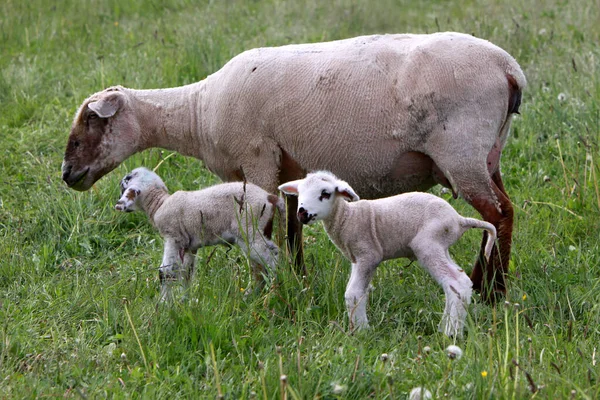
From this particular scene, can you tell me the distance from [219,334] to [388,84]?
183cm

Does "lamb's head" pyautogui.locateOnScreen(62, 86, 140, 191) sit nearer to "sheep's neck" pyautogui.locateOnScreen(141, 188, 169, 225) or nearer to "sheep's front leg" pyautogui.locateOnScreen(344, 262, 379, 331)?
"sheep's neck" pyautogui.locateOnScreen(141, 188, 169, 225)

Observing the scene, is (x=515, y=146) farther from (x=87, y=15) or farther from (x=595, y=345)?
(x=87, y=15)

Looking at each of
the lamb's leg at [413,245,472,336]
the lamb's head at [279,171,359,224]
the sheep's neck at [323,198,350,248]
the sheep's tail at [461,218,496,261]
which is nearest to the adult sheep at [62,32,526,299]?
the sheep's tail at [461,218,496,261]

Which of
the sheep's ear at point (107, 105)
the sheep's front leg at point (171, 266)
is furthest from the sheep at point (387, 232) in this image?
the sheep's ear at point (107, 105)

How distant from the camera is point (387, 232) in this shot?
517cm

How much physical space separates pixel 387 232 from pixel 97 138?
2.12 m

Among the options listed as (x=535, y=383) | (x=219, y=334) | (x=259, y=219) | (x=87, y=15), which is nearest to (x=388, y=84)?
(x=259, y=219)

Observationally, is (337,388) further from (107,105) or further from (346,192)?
(107,105)

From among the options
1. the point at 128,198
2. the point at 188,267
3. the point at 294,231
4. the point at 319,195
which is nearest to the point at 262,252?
the point at 188,267

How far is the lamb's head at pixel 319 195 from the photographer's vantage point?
4957 millimetres

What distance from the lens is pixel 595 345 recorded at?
498 cm

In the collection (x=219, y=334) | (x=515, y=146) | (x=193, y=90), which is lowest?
(x=515, y=146)

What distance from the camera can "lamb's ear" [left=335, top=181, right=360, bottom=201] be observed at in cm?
500

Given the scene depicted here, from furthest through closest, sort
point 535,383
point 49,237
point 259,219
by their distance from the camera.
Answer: point 49,237 < point 259,219 < point 535,383
